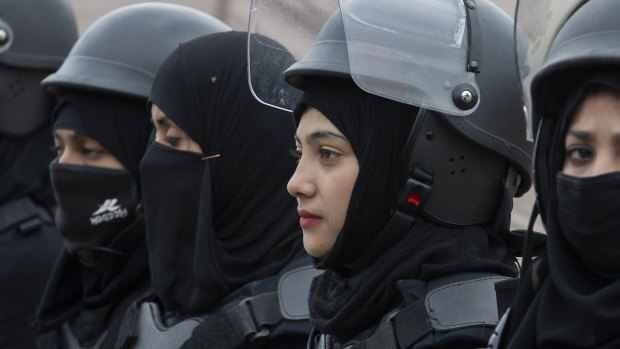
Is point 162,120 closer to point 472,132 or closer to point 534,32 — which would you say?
point 472,132

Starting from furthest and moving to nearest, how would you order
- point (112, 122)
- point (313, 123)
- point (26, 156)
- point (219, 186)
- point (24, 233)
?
point (26, 156)
point (24, 233)
point (112, 122)
point (219, 186)
point (313, 123)

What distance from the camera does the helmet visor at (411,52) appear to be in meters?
2.56

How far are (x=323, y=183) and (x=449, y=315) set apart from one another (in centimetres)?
52

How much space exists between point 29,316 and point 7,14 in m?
1.61

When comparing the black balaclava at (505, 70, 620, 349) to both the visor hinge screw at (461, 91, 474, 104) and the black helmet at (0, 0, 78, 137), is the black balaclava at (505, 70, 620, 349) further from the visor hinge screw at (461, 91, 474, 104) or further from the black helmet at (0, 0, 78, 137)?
the black helmet at (0, 0, 78, 137)

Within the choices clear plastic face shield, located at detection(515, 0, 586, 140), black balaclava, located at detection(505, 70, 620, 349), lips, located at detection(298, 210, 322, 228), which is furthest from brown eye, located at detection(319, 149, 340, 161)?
black balaclava, located at detection(505, 70, 620, 349)

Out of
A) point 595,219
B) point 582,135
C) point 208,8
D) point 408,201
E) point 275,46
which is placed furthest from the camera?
point 208,8

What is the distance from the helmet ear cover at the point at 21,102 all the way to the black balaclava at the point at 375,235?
8.76 ft

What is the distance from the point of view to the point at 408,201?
8.45 ft

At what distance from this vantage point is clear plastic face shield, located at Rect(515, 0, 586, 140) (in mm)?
2170

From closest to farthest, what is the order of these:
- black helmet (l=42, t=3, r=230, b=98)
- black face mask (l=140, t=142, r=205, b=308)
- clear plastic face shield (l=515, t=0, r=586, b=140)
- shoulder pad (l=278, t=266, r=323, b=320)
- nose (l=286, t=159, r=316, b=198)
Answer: clear plastic face shield (l=515, t=0, r=586, b=140)
nose (l=286, t=159, r=316, b=198)
shoulder pad (l=278, t=266, r=323, b=320)
black face mask (l=140, t=142, r=205, b=308)
black helmet (l=42, t=3, r=230, b=98)

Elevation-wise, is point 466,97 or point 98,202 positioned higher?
point 466,97

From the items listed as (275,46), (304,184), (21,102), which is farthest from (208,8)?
(304,184)

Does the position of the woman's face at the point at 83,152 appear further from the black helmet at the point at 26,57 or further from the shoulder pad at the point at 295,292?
the shoulder pad at the point at 295,292
